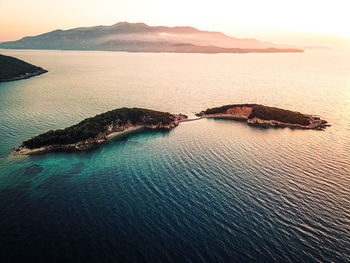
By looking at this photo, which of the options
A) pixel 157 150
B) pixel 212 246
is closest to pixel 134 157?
pixel 157 150

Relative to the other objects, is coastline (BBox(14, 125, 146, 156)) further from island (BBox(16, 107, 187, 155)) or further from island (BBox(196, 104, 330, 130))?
island (BBox(196, 104, 330, 130))

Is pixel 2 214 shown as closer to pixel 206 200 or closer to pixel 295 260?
pixel 206 200

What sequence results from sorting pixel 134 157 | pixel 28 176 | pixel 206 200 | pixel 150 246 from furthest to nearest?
pixel 134 157, pixel 28 176, pixel 206 200, pixel 150 246

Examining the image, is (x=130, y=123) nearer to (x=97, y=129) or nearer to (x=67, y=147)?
(x=97, y=129)

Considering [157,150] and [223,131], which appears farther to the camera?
[223,131]

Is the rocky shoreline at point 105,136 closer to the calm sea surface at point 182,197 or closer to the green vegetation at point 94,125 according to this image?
the green vegetation at point 94,125

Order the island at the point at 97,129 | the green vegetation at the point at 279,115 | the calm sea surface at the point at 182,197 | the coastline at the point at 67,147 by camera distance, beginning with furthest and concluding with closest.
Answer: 1. the green vegetation at the point at 279,115
2. the island at the point at 97,129
3. the coastline at the point at 67,147
4. the calm sea surface at the point at 182,197

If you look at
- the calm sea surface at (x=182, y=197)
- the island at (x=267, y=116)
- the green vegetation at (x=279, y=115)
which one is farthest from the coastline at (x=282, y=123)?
the calm sea surface at (x=182, y=197)
